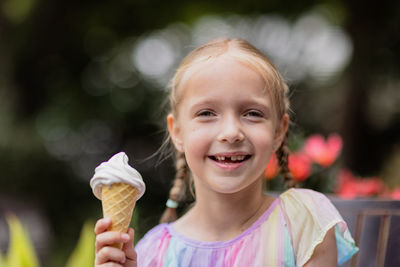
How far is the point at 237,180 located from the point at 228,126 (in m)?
0.15

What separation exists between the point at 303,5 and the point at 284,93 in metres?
5.77

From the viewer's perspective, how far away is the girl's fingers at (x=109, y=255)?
1366 mm

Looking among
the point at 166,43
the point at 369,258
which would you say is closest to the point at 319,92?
the point at 166,43

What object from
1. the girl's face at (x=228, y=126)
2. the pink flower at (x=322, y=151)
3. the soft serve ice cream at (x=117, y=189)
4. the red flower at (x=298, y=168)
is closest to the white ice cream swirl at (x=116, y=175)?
the soft serve ice cream at (x=117, y=189)

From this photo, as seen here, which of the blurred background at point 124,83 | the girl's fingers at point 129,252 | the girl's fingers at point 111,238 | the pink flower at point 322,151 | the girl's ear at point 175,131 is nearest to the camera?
the girl's fingers at point 111,238

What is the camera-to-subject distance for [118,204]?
1380 millimetres

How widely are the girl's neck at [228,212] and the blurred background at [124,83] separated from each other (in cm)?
450

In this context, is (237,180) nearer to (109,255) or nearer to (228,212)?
(228,212)

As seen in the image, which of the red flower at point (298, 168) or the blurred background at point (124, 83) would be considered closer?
the red flower at point (298, 168)

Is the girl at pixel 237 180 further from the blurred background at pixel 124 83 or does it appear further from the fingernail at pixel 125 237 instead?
the blurred background at pixel 124 83

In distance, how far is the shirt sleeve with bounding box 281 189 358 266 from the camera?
1523 millimetres

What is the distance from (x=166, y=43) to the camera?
760cm

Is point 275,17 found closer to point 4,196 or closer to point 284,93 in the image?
point 4,196

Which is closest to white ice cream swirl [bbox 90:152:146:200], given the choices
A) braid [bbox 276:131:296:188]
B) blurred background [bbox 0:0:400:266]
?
braid [bbox 276:131:296:188]
